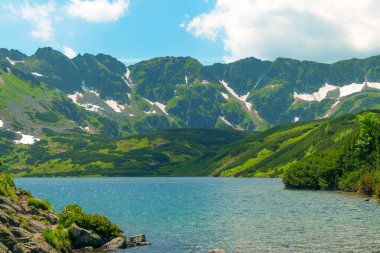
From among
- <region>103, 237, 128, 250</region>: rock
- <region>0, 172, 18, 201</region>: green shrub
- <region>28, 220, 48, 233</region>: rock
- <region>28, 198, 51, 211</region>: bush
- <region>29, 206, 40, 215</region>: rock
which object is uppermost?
<region>0, 172, 18, 201</region>: green shrub

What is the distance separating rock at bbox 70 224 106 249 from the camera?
6869 centimetres

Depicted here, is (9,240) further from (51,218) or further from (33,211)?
(33,211)

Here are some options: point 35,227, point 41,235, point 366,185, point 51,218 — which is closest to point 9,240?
point 41,235

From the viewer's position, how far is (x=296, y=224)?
307 feet

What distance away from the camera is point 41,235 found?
2285 inches

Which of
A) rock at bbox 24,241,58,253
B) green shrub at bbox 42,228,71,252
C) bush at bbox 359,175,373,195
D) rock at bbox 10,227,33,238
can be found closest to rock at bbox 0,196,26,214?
green shrub at bbox 42,228,71,252

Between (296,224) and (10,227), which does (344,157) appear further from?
(10,227)

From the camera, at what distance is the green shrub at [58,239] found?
2279 inches

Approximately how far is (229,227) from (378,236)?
28.1 metres

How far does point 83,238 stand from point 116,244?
501 centimetres

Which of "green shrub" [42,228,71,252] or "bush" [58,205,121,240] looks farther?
"bush" [58,205,121,240]

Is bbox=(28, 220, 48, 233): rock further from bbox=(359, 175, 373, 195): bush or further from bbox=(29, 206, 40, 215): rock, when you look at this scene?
bbox=(359, 175, 373, 195): bush

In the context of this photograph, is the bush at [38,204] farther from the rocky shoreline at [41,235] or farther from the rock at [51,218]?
the rock at [51,218]

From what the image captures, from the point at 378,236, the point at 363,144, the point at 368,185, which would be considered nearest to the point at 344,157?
the point at 363,144
